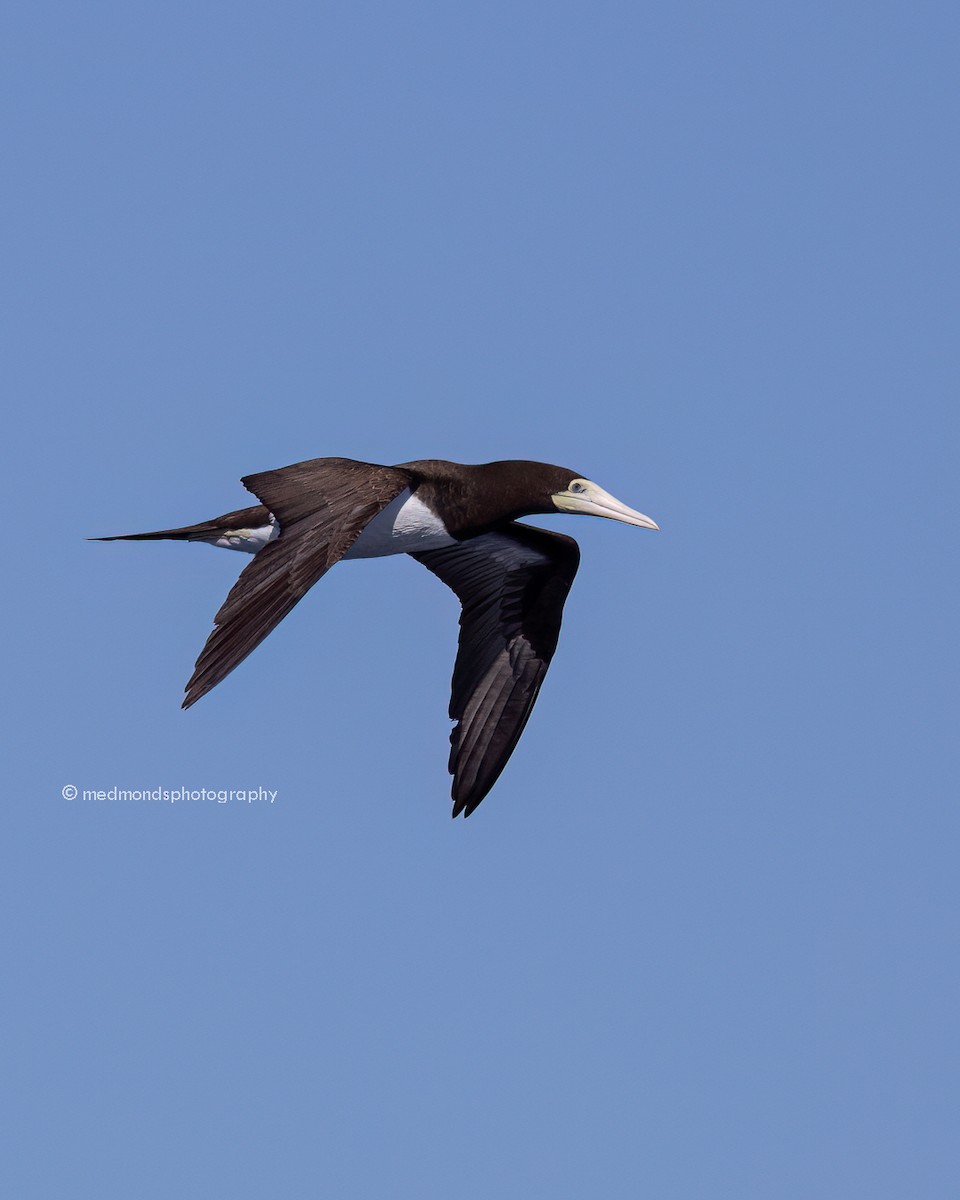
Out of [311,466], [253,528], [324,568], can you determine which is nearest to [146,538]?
[253,528]

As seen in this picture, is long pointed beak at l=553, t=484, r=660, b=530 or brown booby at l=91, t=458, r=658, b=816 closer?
brown booby at l=91, t=458, r=658, b=816

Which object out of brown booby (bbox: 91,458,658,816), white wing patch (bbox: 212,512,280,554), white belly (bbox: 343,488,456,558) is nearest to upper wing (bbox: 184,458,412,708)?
brown booby (bbox: 91,458,658,816)

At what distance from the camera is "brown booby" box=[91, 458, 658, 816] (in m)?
14.3

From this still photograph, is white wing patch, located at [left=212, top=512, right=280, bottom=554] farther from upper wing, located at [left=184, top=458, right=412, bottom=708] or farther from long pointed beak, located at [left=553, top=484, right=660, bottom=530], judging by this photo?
long pointed beak, located at [left=553, top=484, right=660, bottom=530]

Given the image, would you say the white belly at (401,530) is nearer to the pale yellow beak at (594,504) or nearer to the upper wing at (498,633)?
the pale yellow beak at (594,504)

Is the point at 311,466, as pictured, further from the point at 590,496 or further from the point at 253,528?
the point at 590,496

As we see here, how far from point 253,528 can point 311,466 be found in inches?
63.2

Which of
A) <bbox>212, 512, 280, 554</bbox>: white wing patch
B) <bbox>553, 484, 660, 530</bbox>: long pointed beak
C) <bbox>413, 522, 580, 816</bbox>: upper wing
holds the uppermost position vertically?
<bbox>553, 484, 660, 530</bbox>: long pointed beak

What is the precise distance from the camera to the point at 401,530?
55.6 feet

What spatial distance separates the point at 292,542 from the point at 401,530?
7.19 feet

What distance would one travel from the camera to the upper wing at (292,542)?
13.7 metres

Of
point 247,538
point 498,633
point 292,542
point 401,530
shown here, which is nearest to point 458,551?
point 498,633

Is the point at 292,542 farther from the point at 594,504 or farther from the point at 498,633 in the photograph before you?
the point at 498,633

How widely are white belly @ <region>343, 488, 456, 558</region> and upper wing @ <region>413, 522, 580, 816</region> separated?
1925 mm
